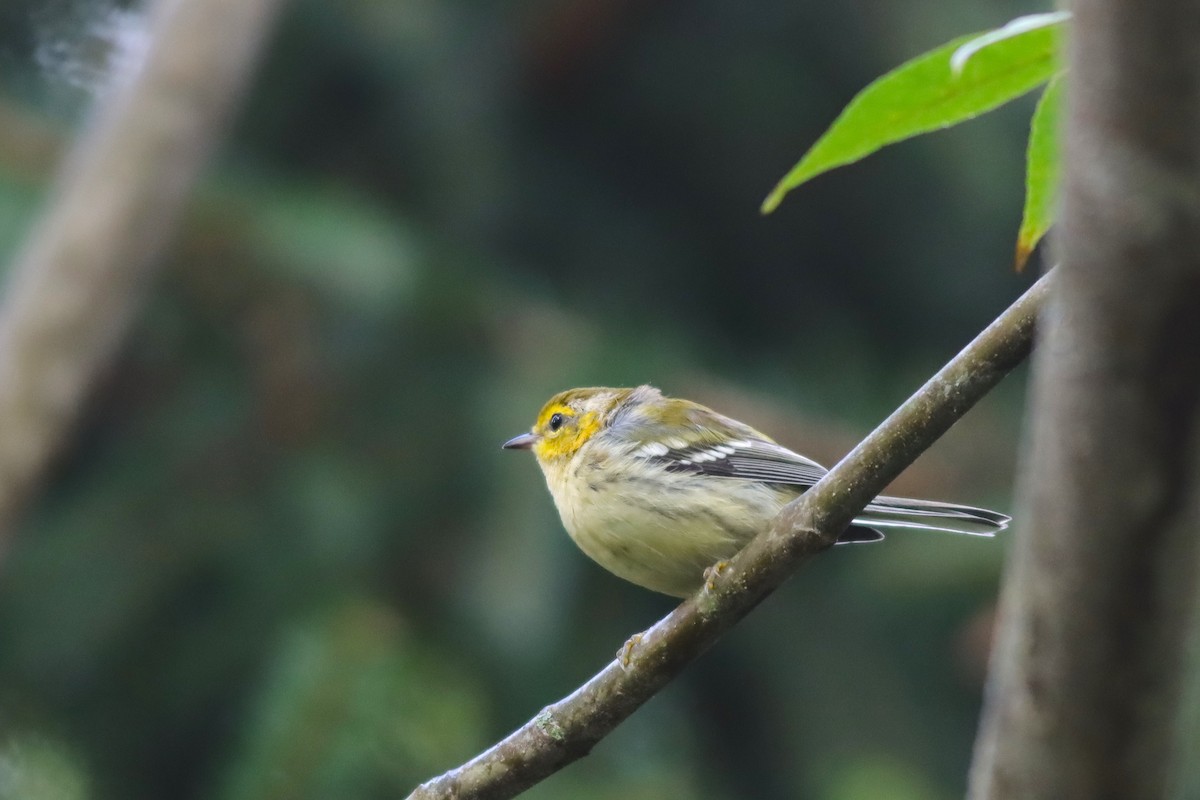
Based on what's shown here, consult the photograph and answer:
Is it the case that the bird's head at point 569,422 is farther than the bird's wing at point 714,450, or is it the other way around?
the bird's head at point 569,422

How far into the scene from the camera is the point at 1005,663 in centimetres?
80

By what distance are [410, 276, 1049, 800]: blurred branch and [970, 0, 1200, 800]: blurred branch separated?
99 centimetres

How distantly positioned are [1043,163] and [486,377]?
4105mm

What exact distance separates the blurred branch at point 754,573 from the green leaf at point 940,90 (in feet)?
1.18

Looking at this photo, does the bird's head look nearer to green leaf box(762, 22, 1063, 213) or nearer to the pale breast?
the pale breast

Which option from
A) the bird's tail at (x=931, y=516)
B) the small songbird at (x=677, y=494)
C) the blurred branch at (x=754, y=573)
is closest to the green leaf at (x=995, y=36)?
the blurred branch at (x=754, y=573)

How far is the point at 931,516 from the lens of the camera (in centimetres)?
303

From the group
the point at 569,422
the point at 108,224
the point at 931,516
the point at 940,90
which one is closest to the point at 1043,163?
the point at 940,90

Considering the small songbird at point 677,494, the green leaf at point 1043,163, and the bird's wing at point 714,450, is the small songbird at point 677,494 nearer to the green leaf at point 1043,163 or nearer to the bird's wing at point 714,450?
the bird's wing at point 714,450

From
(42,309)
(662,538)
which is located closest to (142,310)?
(42,309)

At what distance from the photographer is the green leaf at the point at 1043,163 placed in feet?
4.47

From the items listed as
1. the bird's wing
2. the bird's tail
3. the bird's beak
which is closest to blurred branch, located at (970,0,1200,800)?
the bird's tail

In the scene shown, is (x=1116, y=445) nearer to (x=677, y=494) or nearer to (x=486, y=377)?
(x=677, y=494)

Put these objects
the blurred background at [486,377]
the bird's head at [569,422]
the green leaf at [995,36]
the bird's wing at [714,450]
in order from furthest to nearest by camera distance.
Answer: the blurred background at [486,377], the bird's head at [569,422], the bird's wing at [714,450], the green leaf at [995,36]
